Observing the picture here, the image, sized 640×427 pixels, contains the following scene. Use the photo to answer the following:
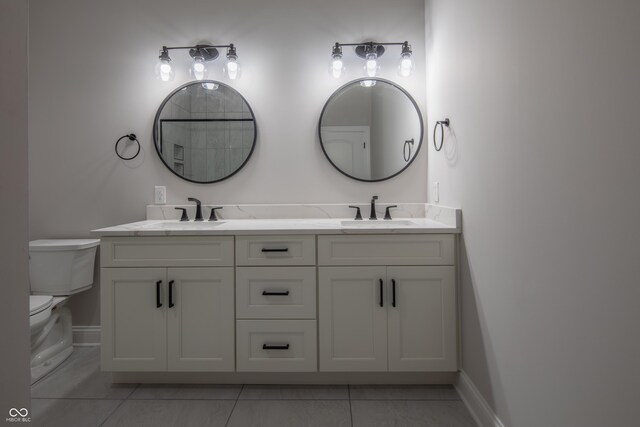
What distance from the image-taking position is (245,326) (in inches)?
66.2

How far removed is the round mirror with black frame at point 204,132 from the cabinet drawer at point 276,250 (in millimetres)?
725

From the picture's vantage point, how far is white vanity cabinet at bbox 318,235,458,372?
1668 millimetres

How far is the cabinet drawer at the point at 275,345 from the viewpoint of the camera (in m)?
1.68

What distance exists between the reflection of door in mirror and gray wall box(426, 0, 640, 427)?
745mm

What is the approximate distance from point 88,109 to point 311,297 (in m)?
1.94

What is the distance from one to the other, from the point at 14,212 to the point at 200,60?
77.1 inches

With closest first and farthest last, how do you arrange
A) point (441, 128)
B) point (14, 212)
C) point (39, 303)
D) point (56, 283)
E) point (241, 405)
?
point (14, 212), point (241, 405), point (39, 303), point (441, 128), point (56, 283)

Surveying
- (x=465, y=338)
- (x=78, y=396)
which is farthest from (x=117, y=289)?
(x=465, y=338)

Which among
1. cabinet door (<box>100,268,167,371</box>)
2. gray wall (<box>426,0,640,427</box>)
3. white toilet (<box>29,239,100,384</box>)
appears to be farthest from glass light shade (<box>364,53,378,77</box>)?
white toilet (<box>29,239,100,384</box>)

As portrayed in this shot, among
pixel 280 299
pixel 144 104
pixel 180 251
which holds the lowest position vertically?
pixel 280 299

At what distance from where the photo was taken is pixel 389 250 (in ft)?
5.52

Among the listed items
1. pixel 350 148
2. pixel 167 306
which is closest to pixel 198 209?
pixel 167 306

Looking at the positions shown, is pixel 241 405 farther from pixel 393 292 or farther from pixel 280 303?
pixel 393 292

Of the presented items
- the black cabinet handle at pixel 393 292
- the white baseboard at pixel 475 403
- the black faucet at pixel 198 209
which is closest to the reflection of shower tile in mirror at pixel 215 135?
Result: the black faucet at pixel 198 209
